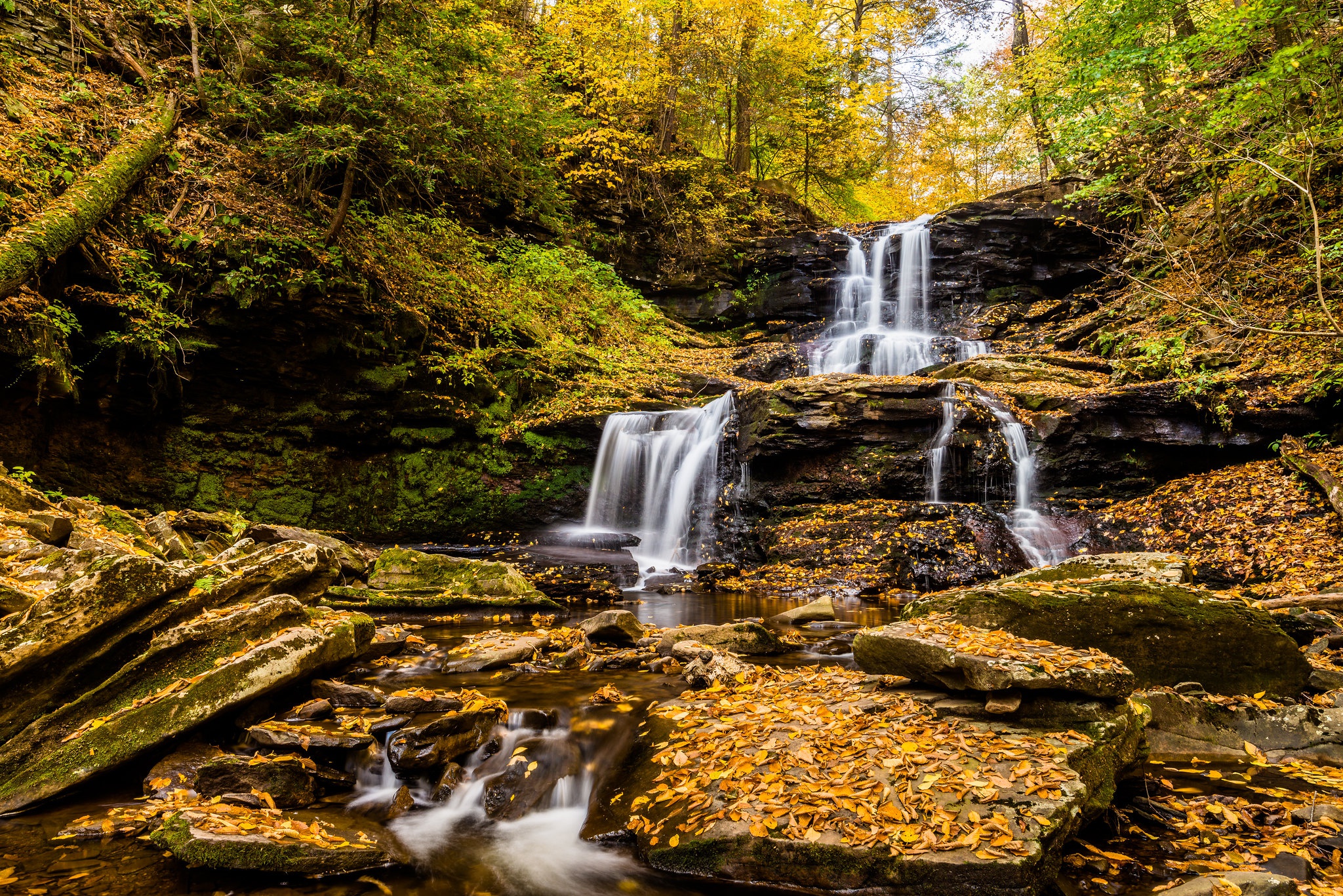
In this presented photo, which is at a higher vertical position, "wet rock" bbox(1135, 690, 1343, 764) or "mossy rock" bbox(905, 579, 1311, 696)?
"mossy rock" bbox(905, 579, 1311, 696)

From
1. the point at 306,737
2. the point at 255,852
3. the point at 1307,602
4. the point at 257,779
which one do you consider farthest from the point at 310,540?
the point at 1307,602

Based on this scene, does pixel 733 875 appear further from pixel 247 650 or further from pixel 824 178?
pixel 824 178

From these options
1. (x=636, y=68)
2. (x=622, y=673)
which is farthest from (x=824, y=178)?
(x=622, y=673)

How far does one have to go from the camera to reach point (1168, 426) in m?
10.1

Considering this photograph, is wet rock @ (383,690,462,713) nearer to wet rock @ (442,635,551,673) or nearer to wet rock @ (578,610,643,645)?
wet rock @ (442,635,551,673)

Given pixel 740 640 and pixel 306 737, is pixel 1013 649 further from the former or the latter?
pixel 306 737

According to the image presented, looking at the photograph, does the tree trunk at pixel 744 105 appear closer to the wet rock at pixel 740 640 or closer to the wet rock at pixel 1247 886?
the wet rock at pixel 740 640

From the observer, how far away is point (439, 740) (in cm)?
383

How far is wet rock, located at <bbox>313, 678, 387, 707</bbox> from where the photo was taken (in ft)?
14.4

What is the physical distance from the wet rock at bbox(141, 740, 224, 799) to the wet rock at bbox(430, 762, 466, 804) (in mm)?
1273

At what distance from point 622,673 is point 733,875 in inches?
112

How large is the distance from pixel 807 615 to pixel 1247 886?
5179 millimetres

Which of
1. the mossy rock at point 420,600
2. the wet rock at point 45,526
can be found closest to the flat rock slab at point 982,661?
the mossy rock at point 420,600

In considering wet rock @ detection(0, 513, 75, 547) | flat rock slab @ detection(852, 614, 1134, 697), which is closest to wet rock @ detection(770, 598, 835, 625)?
flat rock slab @ detection(852, 614, 1134, 697)
